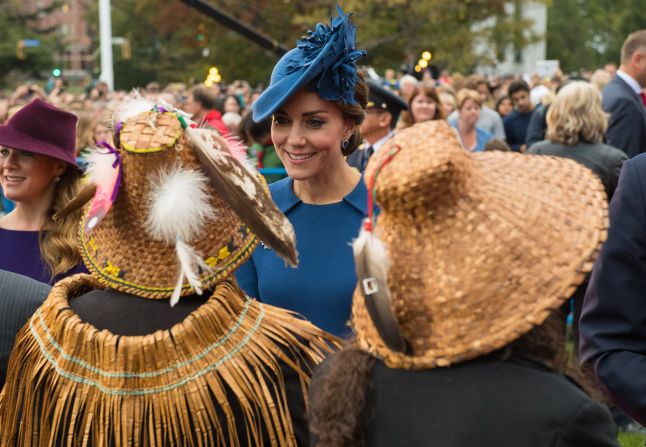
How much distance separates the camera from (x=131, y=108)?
2656mm

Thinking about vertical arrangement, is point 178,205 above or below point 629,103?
above

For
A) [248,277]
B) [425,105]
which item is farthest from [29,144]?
[425,105]

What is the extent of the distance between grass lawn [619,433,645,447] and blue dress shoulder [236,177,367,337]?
3.47 meters

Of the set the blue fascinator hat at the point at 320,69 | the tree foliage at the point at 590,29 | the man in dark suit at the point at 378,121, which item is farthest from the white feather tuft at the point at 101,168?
the tree foliage at the point at 590,29

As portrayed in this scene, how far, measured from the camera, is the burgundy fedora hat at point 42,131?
14.2 feet

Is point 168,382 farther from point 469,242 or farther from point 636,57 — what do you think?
point 636,57

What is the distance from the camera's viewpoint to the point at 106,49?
1039 inches

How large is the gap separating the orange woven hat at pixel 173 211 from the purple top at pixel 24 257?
1.71 meters

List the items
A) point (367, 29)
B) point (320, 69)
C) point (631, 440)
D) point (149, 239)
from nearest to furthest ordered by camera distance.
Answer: point (149, 239) → point (320, 69) → point (631, 440) → point (367, 29)

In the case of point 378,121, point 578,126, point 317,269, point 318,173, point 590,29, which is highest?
point 318,173

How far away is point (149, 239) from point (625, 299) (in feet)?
4.44

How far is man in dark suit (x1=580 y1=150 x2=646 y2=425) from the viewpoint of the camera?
271 centimetres

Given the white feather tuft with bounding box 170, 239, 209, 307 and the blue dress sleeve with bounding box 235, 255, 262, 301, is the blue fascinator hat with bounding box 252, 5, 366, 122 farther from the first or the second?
the white feather tuft with bounding box 170, 239, 209, 307

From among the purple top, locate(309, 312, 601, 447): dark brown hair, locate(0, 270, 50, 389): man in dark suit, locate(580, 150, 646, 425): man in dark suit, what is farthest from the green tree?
locate(309, 312, 601, 447): dark brown hair
